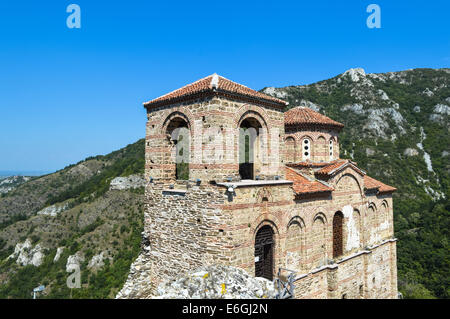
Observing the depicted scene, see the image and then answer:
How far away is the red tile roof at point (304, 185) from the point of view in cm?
1270

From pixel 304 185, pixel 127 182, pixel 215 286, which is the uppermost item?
pixel 127 182

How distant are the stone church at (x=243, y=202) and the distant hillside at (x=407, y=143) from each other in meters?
17.2

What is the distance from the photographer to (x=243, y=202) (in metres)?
10.5

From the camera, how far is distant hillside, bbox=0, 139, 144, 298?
34.6 meters

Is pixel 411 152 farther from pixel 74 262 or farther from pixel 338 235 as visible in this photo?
pixel 74 262

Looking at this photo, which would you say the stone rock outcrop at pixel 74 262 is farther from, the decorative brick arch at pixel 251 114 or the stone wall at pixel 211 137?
the decorative brick arch at pixel 251 114

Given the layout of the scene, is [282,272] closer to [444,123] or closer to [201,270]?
[201,270]

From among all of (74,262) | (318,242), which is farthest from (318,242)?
(74,262)

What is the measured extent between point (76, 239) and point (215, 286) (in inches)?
1528

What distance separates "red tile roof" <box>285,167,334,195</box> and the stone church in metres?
0.07

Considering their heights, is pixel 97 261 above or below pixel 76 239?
below

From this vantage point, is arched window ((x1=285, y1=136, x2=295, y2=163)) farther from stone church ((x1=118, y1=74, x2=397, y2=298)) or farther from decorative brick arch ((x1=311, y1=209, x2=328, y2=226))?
decorative brick arch ((x1=311, y1=209, x2=328, y2=226))

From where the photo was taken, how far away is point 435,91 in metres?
65.6

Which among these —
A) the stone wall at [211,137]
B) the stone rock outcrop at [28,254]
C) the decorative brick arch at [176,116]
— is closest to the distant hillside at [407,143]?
the stone wall at [211,137]
